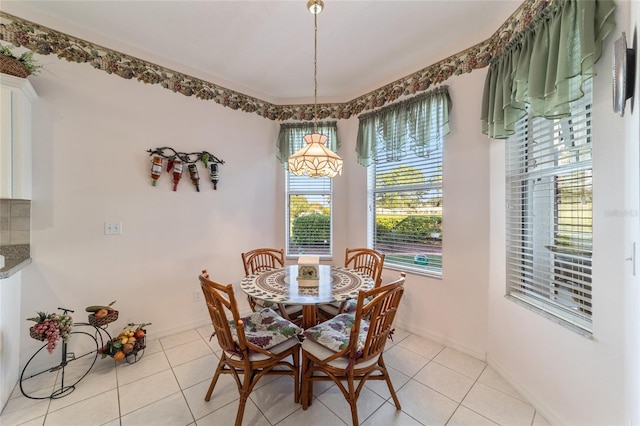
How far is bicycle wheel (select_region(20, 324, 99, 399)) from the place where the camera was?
1743 millimetres

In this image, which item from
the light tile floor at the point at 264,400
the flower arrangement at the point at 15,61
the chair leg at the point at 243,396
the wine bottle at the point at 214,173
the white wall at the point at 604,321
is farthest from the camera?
the wine bottle at the point at 214,173

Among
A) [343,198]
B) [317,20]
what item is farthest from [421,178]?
[317,20]

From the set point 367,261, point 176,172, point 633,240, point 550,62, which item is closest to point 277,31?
point 176,172

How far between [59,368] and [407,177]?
3493 mm

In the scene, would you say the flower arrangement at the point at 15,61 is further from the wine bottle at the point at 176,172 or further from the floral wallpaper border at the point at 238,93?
the wine bottle at the point at 176,172

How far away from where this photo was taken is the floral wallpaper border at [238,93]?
187 cm

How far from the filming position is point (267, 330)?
1.65 metres

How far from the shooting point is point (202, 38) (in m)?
2.24

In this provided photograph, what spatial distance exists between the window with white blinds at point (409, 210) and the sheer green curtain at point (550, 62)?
0.65 metres

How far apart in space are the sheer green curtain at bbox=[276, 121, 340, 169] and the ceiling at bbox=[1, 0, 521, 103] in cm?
57

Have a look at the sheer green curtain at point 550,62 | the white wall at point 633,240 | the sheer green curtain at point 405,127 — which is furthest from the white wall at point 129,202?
the white wall at point 633,240

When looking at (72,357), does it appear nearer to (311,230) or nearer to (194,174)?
(194,174)

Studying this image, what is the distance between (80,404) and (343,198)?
2856 mm

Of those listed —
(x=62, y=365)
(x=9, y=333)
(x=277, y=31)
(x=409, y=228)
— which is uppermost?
(x=277, y=31)
